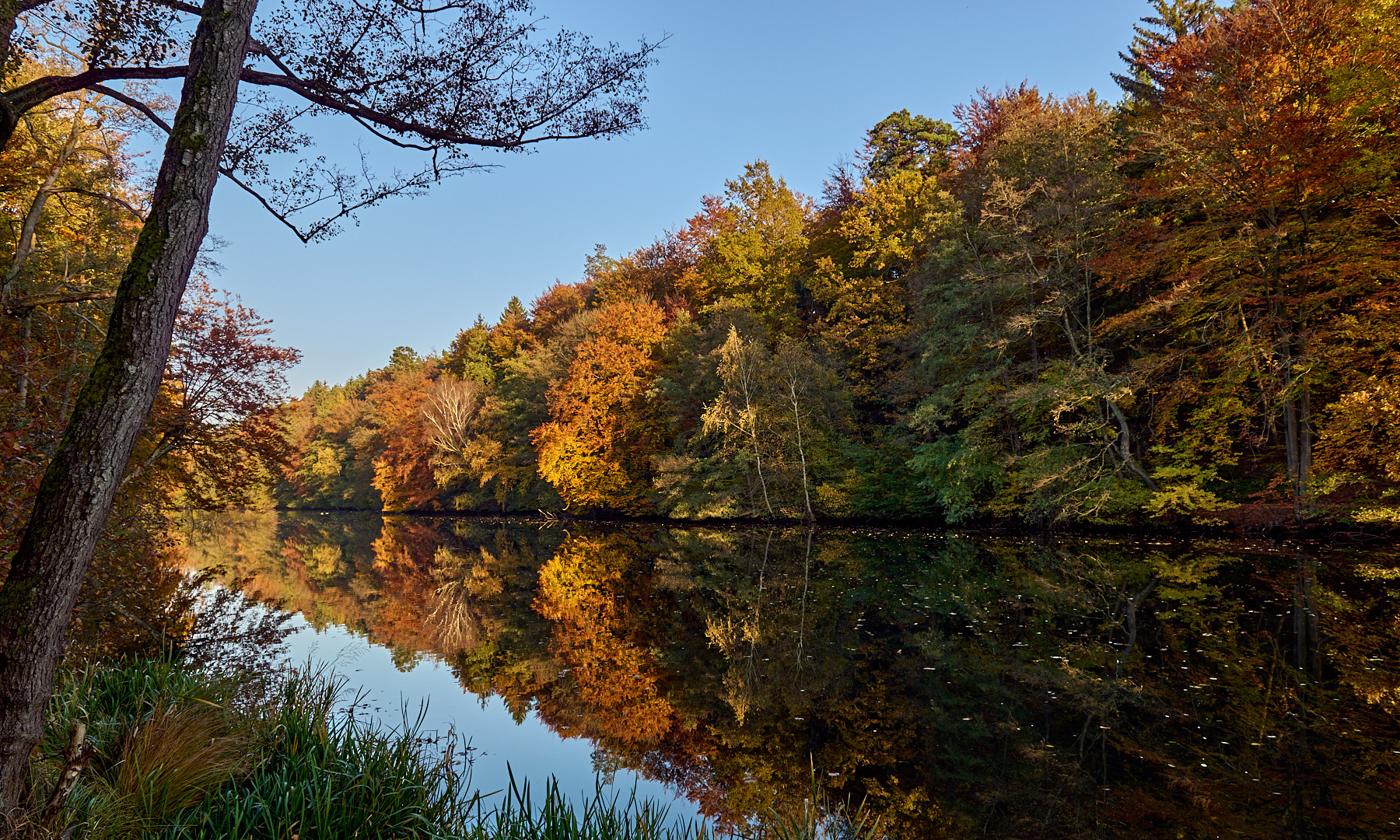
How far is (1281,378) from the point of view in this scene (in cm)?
1447

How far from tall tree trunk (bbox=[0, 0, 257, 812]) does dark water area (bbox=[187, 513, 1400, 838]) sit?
374 cm

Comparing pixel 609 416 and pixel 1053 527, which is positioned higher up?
pixel 609 416

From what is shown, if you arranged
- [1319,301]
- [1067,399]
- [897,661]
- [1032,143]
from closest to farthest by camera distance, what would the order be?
[897,661] < [1319,301] < [1067,399] < [1032,143]

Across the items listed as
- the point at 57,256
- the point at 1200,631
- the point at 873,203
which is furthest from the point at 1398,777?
the point at 873,203

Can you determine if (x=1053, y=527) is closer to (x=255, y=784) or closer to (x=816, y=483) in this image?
(x=816, y=483)

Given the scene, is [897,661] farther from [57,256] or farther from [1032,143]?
[1032,143]

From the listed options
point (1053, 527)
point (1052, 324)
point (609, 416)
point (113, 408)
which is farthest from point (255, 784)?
point (609, 416)

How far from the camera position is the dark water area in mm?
4309

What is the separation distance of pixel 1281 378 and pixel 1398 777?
13.7m

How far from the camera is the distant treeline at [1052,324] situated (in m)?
13.5

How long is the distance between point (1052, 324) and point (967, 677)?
1637cm

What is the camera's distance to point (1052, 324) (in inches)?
786

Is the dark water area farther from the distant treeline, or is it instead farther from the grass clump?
the distant treeline

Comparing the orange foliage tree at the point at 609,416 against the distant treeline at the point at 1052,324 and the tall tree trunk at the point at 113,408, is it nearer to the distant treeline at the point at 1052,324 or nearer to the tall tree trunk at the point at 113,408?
the distant treeline at the point at 1052,324
